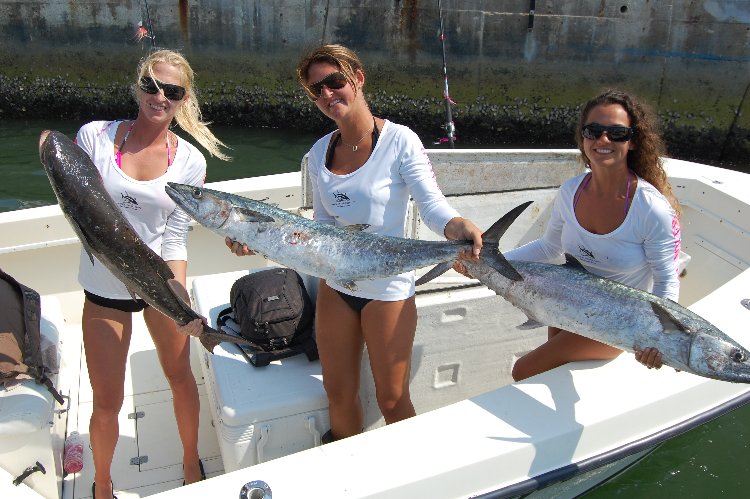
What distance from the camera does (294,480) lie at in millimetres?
2461

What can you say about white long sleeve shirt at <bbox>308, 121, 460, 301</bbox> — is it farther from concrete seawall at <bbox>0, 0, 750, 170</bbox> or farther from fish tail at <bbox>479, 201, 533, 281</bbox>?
concrete seawall at <bbox>0, 0, 750, 170</bbox>

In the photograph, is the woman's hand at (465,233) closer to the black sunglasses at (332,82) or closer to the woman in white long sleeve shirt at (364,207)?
the woman in white long sleeve shirt at (364,207)

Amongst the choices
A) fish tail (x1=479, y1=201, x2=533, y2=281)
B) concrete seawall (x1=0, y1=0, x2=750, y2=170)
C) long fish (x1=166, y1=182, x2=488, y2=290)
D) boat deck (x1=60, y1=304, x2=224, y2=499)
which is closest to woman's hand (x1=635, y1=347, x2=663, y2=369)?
fish tail (x1=479, y1=201, x2=533, y2=281)

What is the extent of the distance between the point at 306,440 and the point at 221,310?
1040 millimetres

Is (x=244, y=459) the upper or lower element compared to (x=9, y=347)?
lower

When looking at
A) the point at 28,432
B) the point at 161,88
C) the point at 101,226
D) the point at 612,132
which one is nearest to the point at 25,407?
the point at 28,432

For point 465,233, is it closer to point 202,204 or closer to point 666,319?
point 666,319

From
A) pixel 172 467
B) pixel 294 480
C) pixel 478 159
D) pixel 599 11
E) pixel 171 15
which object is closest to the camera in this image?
pixel 294 480

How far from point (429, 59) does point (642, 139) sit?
12031 millimetres

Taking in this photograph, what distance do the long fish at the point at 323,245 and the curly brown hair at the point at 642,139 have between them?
906 millimetres

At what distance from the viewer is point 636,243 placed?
111 inches

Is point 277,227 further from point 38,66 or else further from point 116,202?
point 38,66

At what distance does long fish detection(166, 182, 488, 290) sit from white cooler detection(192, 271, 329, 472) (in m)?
0.84

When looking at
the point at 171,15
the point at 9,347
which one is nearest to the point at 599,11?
the point at 171,15
